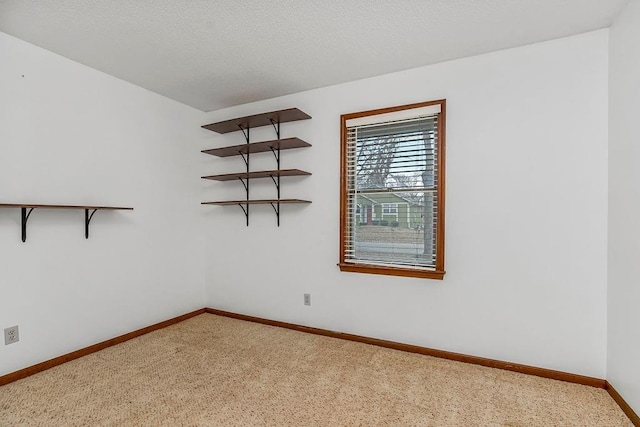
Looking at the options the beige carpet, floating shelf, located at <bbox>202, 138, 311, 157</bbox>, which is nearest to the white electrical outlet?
the beige carpet

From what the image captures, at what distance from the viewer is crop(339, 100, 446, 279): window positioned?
2.67 metres

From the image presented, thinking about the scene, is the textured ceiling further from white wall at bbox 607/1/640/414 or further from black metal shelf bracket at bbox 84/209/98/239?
black metal shelf bracket at bbox 84/209/98/239

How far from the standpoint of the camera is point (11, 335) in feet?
7.38

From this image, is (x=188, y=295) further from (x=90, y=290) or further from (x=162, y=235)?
(x=90, y=290)

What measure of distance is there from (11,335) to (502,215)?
363 centimetres

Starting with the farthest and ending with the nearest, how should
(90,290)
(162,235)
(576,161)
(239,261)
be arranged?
(239,261), (162,235), (90,290), (576,161)

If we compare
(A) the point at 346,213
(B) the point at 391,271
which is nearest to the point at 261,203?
(A) the point at 346,213

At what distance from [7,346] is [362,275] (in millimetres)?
2667

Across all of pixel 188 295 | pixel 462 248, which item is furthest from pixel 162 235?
pixel 462 248

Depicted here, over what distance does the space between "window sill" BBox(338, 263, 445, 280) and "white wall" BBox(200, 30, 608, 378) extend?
67 millimetres

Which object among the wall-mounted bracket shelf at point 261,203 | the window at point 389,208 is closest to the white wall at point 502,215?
the wall-mounted bracket shelf at point 261,203

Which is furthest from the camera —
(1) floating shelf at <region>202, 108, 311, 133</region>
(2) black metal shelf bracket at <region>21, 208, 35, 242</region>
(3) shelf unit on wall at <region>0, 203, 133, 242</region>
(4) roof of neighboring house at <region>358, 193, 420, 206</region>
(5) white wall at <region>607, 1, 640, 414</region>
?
(1) floating shelf at <region>202, 108, 311, 133</region>

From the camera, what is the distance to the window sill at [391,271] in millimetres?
2605

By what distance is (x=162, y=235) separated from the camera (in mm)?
3387
